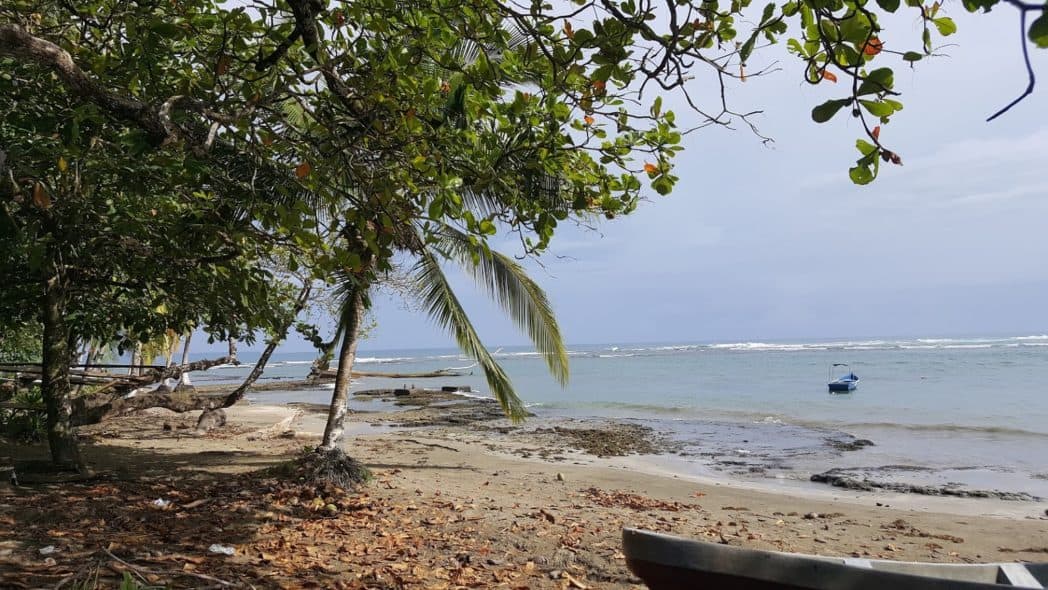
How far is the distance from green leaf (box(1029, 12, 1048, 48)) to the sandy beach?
4.37 meters

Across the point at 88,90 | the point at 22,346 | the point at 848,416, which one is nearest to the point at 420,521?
the point at 88,90

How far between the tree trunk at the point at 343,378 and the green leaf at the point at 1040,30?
739cm

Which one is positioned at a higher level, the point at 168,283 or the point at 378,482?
the point at 168,283

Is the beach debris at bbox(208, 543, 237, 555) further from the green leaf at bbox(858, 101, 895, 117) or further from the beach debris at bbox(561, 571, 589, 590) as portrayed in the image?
the green leaf at bbox(858, 101, 895, 117)

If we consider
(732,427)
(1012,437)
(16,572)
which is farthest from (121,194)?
(1012,437)

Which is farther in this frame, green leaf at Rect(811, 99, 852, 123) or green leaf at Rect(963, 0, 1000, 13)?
green leaf at Rect(811, 99, 852, 123)

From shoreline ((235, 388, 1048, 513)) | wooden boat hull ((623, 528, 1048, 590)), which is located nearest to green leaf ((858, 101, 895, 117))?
wooden boat hull ((623, 528, 1048, 590))

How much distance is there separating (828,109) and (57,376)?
6.77 metres

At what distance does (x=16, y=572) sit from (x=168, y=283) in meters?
2.85

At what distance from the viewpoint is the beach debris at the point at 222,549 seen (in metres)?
4.87

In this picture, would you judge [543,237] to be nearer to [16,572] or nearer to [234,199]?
[234,199]

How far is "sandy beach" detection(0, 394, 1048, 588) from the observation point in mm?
4719

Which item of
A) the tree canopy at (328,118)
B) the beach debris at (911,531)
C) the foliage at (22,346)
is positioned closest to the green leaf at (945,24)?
the tree canopy at (328,118)

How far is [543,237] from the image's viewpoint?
3721 millimetres
